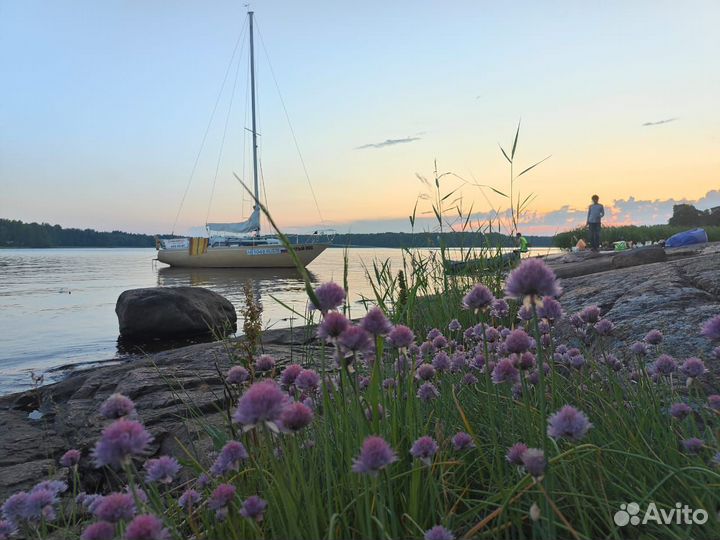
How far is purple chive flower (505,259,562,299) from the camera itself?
1.19m

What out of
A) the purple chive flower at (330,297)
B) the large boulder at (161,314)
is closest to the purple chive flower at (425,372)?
the purple chive flower at (330,297)

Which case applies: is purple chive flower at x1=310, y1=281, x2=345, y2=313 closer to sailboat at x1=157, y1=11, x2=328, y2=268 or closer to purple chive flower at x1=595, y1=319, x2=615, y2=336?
purple chive flower at x1=595, y1=319, x2=615, y2=336

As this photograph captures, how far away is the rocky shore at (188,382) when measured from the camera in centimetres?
339

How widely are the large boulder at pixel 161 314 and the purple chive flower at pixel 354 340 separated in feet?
33.9

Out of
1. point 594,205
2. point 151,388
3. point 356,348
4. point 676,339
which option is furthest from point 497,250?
point 594,205

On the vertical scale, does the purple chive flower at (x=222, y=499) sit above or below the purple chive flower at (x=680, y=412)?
below

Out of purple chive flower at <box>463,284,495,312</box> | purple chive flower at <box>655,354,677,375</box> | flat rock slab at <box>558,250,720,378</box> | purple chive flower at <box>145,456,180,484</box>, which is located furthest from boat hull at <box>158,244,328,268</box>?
purple chive flower at <box>145,456,180,484</box>

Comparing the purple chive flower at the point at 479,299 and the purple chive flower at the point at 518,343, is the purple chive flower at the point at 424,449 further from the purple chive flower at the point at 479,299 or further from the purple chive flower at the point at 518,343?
the purple chive flower at the point at 479,299

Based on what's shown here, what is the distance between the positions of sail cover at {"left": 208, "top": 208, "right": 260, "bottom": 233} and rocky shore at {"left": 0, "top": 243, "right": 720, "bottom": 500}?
37103 millimetres

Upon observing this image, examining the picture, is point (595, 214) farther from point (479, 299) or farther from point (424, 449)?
point (424, 449)

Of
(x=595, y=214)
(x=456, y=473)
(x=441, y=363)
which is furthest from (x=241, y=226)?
(x=456, y=473)

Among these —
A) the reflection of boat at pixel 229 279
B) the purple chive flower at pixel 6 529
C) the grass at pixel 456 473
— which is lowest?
the reflection of boat at pixel 229 279

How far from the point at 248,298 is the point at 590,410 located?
2.34 meters

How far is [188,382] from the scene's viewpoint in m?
4.59
